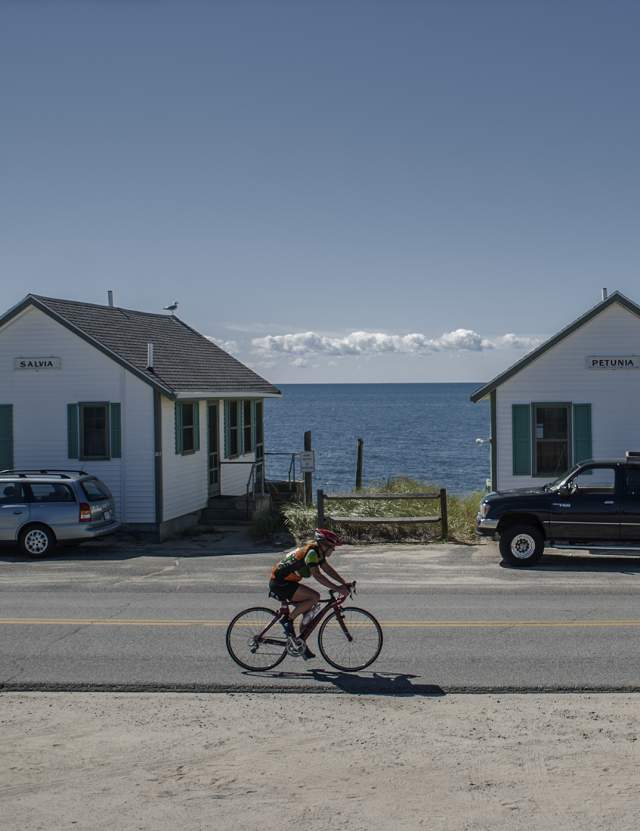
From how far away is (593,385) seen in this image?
23.2m

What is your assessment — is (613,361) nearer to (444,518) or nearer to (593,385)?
(593,385)

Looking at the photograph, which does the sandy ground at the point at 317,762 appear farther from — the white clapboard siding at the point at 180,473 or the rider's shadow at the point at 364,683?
the white clapboard siding at the point at 180,473

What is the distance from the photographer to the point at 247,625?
36.6 ft

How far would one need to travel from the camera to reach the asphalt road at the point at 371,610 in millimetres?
10758

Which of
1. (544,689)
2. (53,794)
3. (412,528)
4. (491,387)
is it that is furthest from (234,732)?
(491,387)

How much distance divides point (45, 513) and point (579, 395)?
12207mm

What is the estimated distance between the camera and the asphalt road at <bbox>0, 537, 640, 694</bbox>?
10758 millimetres

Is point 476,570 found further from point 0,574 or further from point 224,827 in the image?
point 224,827

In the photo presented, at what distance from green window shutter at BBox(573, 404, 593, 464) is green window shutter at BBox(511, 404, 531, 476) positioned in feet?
3.50

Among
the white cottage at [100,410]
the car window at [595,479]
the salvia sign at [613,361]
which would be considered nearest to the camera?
the car window at [595,479]

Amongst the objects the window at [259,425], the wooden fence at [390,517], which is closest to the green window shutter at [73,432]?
the wooden fence at [390,517]

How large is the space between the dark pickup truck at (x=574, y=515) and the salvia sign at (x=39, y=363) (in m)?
11.0

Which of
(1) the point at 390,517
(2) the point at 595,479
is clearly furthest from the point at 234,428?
(2) the point at 595,479

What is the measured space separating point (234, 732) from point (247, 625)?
2.24 meters
